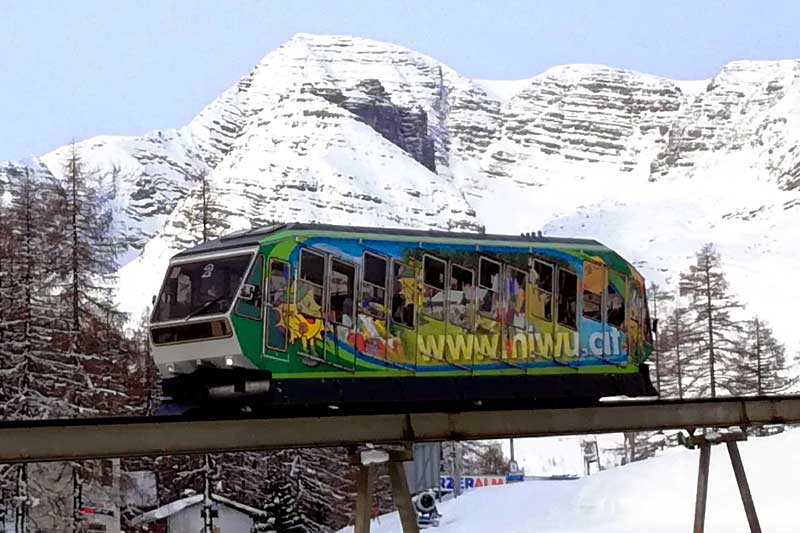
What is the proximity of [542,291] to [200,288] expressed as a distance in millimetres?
6371

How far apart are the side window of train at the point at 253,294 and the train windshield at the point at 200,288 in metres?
0.14

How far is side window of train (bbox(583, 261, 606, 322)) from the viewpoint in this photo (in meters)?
24.5

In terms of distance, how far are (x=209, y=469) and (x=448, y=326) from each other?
73.5 ft

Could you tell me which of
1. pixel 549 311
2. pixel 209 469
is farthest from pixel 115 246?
pixel 549 311

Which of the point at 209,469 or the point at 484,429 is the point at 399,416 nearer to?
the point at 484,429

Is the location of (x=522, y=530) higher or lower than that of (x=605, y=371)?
lower

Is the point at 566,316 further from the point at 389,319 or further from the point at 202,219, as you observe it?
the point at 202,219

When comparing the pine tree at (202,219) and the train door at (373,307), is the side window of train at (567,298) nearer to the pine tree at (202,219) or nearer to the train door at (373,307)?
the train door at (373,307)

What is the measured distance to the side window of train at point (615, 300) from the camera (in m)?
25.0

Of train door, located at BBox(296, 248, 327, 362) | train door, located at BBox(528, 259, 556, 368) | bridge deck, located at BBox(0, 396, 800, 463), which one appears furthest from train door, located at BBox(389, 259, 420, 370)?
bridge deck, located at BBox(0, 396, 800, 463)

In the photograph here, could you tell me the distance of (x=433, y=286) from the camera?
73.4 ft

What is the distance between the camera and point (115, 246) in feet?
155

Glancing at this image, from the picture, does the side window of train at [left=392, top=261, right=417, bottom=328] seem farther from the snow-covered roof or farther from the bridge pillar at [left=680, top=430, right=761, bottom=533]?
the snow-covered roof

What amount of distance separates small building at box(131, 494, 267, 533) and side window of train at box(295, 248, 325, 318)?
1027 inches
